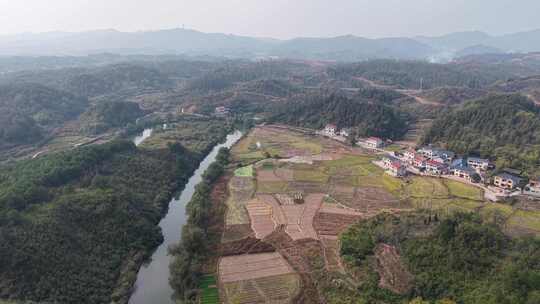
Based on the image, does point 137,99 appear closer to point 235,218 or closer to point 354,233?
point 235,218

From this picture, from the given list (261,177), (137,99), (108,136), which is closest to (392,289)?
(261,177)

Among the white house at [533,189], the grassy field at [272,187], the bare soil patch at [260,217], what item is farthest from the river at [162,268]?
the white house at [533,189]

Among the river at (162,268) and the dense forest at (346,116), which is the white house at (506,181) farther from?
the river at (162,268)

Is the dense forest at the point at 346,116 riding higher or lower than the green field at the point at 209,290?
higher

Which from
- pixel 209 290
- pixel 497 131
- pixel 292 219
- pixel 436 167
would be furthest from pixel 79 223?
pixel 497 131

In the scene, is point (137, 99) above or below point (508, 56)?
below

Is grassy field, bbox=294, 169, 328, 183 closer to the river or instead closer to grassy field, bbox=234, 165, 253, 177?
grassy field, bbox=234, 165, 253, 177

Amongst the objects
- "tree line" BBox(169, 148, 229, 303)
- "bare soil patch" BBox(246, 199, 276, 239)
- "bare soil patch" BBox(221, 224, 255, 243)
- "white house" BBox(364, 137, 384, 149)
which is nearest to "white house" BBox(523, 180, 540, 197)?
"white house" BBox(364, 137, 384, 149)
